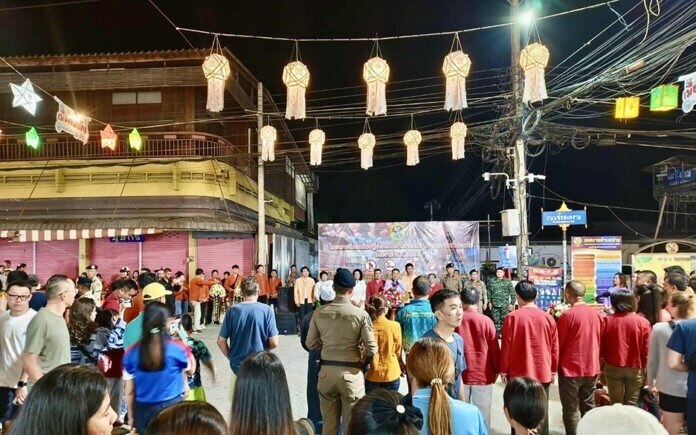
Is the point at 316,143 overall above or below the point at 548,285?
above

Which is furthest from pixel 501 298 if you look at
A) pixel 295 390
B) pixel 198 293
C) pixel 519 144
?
pixel 198 293

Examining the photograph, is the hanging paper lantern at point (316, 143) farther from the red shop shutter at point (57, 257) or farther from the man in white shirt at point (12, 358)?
the red shop shutter at point (57, 257)

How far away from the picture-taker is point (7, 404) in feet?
14.6

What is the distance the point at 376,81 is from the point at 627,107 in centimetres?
644

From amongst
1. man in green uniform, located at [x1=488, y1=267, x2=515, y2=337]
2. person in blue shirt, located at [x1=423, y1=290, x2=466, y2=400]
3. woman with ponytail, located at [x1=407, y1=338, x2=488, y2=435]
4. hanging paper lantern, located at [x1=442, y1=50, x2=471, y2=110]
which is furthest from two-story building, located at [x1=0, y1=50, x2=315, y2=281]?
woman with ponytail, located at [x1=407, y1=338, x2=488, y2=435]

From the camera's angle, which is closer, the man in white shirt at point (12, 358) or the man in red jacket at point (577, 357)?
the man in white shirt at point (12, 358)

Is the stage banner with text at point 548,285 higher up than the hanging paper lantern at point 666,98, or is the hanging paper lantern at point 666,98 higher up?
the hanging paper lantern at point 666,98

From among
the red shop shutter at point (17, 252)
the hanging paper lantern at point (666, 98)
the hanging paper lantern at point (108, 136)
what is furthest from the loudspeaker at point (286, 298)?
the hanging paper lantern at point (666, 98)

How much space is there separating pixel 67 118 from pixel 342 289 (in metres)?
11.1

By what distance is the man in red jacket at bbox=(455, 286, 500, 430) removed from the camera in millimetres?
4730

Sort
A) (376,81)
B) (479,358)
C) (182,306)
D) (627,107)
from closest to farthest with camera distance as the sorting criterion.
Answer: (479,358) → (376,81) → (627,107) → (182,306)

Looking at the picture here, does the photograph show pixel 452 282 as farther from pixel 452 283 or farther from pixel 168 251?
pixel 168 251

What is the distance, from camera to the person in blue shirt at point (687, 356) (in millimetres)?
3717

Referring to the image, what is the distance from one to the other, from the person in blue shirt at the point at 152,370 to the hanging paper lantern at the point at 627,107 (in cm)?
1154
